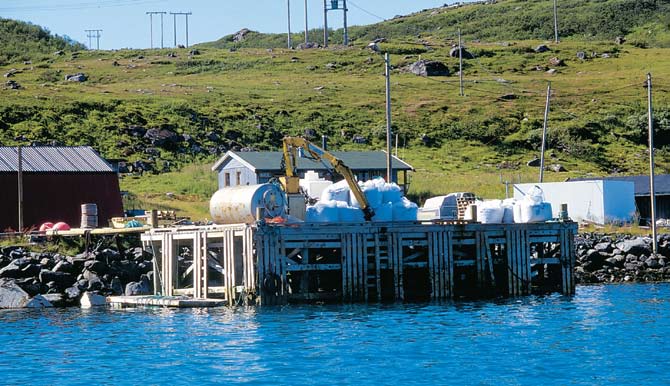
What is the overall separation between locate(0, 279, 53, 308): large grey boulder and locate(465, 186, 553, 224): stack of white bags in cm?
1538

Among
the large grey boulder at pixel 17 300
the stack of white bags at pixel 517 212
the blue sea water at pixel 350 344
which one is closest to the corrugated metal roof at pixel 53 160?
the large grey boulder at pixel 17 300

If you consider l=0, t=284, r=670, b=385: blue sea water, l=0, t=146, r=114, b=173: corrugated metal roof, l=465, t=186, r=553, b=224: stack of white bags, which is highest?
l=0, t=146, r=114, b=173: corrugated metal roof

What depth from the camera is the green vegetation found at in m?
89.7

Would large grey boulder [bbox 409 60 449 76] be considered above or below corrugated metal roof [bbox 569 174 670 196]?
above

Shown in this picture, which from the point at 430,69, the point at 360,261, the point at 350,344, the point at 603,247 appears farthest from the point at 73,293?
the point at 430,69

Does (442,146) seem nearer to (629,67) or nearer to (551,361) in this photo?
(629,67)

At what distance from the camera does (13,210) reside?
52500 mm

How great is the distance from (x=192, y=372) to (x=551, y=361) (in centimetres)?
850

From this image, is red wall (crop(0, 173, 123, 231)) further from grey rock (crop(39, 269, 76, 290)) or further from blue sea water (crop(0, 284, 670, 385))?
blue sea water (crop(0, 284, 670, 385))

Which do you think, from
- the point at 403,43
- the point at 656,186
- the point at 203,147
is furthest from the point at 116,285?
the point at 403,43

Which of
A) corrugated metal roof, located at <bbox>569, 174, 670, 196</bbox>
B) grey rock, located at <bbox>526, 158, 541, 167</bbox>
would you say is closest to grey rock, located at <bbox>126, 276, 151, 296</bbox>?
corrugated metal roof, located at <bbox>569, 174, 670, 196</bbox>

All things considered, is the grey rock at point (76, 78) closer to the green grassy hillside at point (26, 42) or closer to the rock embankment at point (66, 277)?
the green grassy hillside at point (26, 42)

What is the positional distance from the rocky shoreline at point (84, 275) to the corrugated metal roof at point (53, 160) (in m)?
→ 7.53

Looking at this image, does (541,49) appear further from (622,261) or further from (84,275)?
(84,275)
